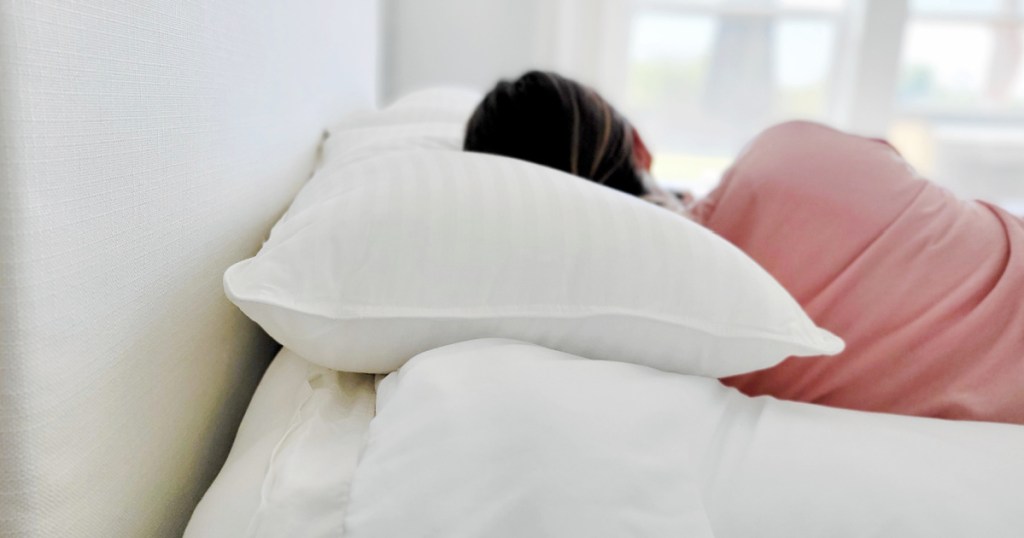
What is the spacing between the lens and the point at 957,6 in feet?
9.85

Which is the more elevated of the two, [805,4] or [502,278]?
[805,4]

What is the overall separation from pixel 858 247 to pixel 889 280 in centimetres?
5

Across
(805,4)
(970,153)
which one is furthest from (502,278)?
(970,153)

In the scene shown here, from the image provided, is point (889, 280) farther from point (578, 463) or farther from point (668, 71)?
point (668, 71)

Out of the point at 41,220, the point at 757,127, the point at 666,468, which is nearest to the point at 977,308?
the point at 666,468

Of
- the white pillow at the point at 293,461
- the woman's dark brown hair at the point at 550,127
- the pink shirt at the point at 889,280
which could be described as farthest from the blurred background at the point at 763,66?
the white pillow at the point at 293,461

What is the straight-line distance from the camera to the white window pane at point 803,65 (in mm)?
2984

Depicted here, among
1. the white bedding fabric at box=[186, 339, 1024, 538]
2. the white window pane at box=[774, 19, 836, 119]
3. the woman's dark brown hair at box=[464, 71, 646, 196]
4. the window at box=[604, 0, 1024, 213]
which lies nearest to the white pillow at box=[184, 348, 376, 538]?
the white bedding fabric at box=[186, 339, 1024, 538]

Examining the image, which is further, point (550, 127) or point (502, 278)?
point (550, 127)

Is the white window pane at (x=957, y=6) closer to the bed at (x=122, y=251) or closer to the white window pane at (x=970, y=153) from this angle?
the white window pane at (x=970, y=153)

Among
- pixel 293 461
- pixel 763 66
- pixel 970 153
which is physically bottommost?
pixel 970 153

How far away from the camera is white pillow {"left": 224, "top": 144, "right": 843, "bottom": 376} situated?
0.57m

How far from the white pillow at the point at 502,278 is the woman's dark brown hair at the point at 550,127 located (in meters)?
0.25

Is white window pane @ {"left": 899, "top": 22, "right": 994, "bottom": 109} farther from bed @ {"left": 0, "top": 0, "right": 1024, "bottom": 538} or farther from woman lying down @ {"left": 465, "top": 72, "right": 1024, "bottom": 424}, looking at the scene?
bed @ {"left": 0, "top": 0, "right": 1024, "bottom": 538}
